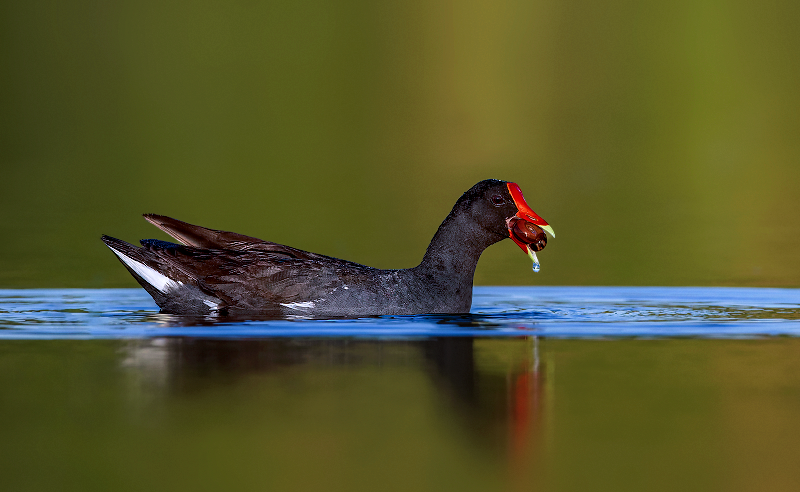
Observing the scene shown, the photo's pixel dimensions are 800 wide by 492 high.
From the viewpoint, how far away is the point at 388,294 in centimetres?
963

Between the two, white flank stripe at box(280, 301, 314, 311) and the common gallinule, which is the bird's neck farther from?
white flank stripe at box(280, 301, 314, 311)

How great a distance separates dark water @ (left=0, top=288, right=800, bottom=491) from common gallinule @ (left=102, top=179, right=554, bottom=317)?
0.33 metres

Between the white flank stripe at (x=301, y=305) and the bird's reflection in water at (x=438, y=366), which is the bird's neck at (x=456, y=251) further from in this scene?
the bird's reflection in water at (x=438, y=366)

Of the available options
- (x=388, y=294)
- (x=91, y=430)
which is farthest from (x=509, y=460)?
(x=388, y=294)

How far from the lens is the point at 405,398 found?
6250 millimetres

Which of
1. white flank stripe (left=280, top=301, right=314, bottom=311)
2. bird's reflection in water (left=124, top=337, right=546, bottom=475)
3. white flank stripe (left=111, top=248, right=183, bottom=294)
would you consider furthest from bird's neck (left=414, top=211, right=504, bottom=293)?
white flank stripe (left=111, top=248, right=183, bottom=294)

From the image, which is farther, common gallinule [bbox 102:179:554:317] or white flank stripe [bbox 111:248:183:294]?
white flank stripe [bbox 111:248:183:294]

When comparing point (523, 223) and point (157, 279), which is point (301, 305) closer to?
point (157, 279)

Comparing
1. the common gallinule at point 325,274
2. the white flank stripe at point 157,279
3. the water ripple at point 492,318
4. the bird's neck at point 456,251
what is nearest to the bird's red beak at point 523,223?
the common gallinule at point 325,274

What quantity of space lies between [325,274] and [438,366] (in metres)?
2.60

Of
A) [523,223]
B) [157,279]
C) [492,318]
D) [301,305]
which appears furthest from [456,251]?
[157,279]

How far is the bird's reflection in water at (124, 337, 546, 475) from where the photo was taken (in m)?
5.71

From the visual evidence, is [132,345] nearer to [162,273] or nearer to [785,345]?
[162,273]

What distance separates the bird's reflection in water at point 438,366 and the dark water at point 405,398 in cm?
2
